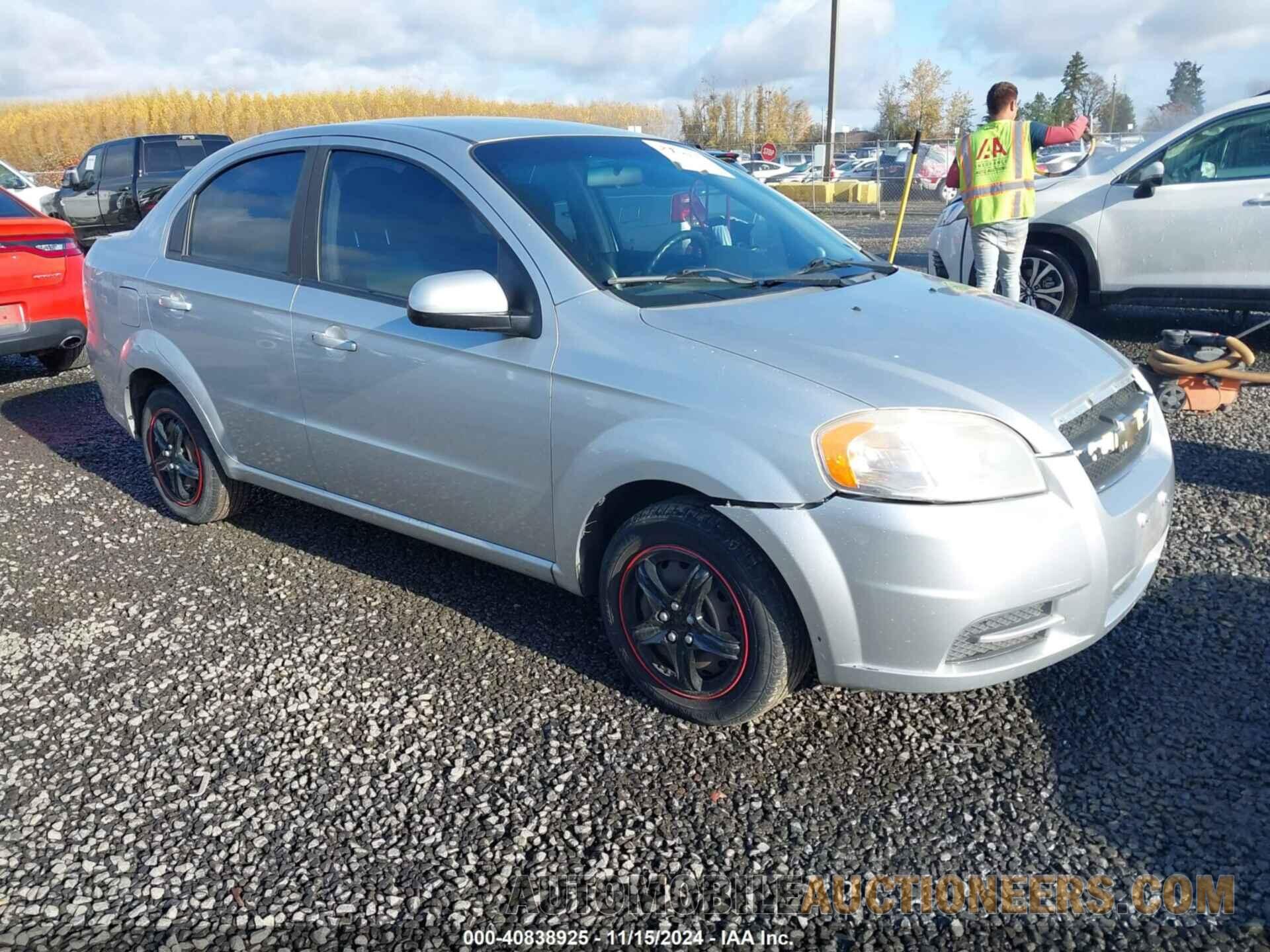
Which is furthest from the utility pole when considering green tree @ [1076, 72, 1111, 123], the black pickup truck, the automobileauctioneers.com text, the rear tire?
green tree @ [1076, 72, 1111, 123]

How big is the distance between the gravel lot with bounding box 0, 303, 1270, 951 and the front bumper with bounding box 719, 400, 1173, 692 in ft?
1.22

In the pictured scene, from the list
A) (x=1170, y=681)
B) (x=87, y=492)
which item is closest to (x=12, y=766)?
(x=87, y=492)

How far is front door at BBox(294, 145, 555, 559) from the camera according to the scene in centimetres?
310

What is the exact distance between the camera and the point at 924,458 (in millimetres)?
2475

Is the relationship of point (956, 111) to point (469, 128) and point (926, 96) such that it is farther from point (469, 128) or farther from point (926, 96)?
point (469, 128)

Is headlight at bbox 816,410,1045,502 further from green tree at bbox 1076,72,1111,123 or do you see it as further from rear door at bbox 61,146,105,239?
green tree at bbox 1076,72,1111,123

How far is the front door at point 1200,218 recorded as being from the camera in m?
6.80

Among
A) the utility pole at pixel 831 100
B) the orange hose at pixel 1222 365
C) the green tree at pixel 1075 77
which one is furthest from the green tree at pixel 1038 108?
the orange hose at pixel 1222 365

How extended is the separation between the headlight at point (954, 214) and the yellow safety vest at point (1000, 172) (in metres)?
1.08

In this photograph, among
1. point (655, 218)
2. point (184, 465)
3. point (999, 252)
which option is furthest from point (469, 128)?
point (999, 252)

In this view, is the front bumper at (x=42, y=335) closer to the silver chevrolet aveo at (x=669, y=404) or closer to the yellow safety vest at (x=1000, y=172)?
the silver chevrolet aveo at (x=669, y=404)

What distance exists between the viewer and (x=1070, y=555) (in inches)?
100

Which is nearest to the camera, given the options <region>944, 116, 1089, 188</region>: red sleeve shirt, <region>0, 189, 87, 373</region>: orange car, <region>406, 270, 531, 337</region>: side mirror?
<region>406, 270, 531, 337</region>: side mirror

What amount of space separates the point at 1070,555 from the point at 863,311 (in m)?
0.99
